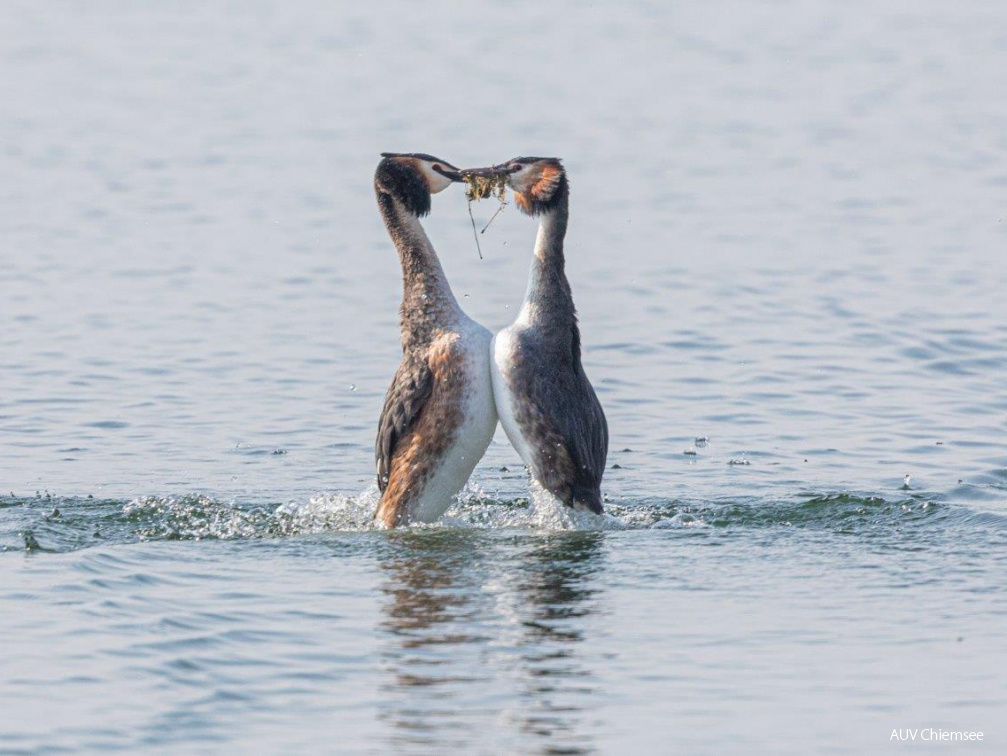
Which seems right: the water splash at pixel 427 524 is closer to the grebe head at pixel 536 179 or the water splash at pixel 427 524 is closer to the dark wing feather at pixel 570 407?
the dark wing feather at pixel 570 407

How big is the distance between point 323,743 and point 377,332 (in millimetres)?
9349

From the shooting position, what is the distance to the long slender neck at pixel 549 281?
34.2 ft

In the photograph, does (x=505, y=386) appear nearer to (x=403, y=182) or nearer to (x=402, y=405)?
(x=402, y=405)

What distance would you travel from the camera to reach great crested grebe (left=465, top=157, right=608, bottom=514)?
33.9 ft

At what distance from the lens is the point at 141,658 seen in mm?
8156

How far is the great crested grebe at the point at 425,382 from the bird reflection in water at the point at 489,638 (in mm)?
312

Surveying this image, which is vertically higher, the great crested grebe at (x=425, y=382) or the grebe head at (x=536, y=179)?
the grebe head at (x=536, y=179)

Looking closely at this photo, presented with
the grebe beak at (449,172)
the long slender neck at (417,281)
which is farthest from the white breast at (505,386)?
the grebe beak at (449,172)

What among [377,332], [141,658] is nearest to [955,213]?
[377,332]

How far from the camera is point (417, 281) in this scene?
10680mm

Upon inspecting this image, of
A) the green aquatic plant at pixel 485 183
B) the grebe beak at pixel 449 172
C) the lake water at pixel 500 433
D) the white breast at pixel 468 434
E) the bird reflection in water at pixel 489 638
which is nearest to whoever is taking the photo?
the bird reflection in water at pixel 489 638

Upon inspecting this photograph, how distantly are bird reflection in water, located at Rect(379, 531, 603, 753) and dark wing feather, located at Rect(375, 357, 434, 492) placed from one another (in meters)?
0.50

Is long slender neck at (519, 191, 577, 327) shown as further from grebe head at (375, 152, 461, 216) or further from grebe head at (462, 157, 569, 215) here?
grebe head at (375, 152, 461, 216)

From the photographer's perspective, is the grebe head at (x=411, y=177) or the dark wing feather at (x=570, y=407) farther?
the grebe head at (x=411, y=177)
